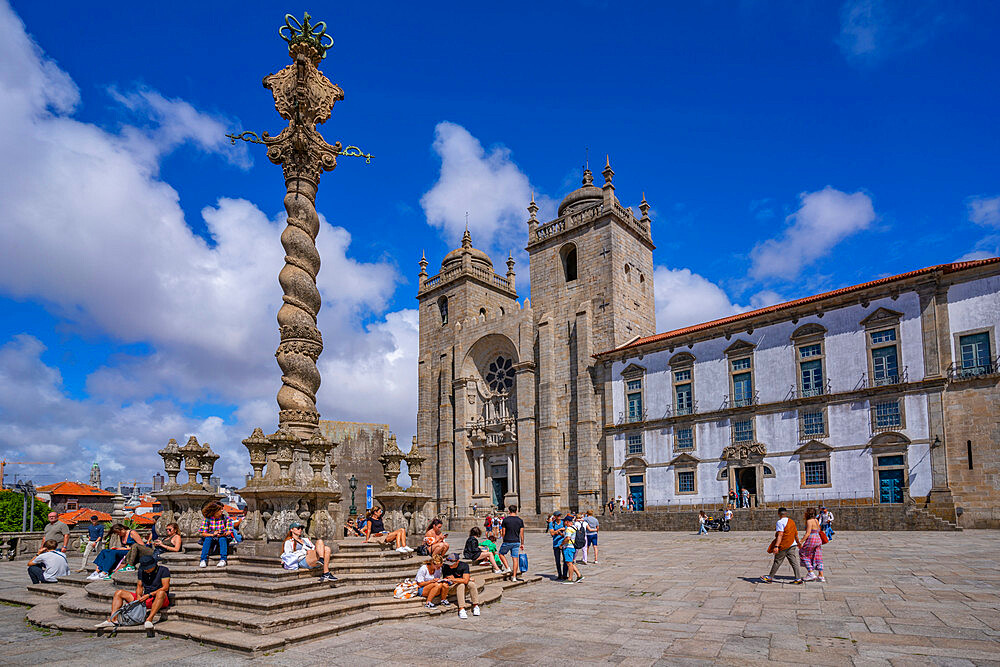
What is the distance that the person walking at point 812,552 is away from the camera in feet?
39.9

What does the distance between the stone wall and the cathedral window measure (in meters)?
21.1

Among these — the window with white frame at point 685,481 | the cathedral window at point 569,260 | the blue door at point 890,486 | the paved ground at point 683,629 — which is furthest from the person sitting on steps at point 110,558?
the cathedral window at point 569,260

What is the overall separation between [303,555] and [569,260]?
33081mm

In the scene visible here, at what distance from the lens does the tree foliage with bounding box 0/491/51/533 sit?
40406 millimetres

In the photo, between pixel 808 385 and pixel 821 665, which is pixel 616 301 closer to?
pixel 808 385

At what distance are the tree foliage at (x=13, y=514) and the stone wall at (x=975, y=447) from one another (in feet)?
154

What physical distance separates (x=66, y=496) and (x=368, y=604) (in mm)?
65366

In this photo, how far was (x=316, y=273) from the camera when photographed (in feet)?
48.8

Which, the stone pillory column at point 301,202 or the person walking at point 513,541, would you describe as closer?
the person walking at point 513,541

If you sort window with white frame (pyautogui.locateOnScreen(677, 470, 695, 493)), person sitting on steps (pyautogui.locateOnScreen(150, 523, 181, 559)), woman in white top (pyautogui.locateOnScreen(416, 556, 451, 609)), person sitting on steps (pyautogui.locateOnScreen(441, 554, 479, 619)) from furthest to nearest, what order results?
window with white frame (pyautogui.locateOnScreen(677, 470, 695, 493)), person sitting on steps (pyautogui.locateOnScreen(150, 523, 181, 559)), woman in white top (pyautogui.locateOnScreen(416, 556, 451, 609)), person sitting on steps (pyautogui.locateOnScreen(441, 554, 479, 619))

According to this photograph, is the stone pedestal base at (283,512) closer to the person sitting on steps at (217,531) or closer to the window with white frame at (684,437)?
the person sitting on steps at (217,531)

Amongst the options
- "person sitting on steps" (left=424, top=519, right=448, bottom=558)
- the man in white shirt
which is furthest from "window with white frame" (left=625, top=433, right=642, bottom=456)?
the man in white shirt

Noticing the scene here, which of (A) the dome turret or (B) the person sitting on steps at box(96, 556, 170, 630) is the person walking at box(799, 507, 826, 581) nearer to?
(B) the person sitting on steps at box(96, 556, 170, 630)

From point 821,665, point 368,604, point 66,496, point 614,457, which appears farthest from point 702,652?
point 66,496
